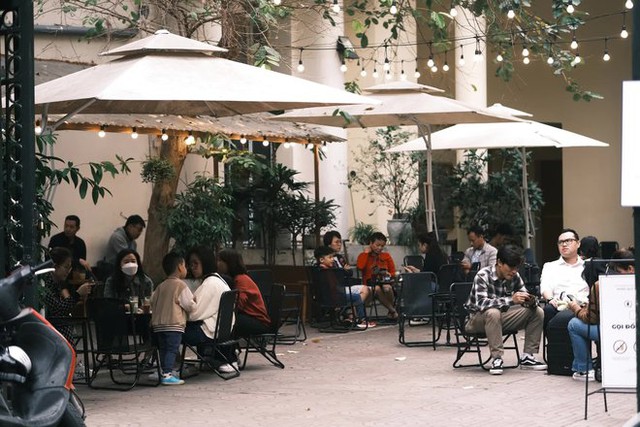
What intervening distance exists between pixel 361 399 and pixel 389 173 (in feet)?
39.6

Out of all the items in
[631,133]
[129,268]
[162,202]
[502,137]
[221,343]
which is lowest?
[221,343]

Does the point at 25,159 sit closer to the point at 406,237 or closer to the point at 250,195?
the point at 250,195

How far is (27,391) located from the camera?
6.36m

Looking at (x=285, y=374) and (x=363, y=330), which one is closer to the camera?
(x=285, y=374)

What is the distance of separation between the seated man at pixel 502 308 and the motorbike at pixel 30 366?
6.92 m

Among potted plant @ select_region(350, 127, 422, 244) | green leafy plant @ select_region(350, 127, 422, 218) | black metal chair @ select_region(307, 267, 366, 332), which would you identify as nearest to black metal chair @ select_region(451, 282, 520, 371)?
black metal chair @ select_region(307, 267, 366, 332)

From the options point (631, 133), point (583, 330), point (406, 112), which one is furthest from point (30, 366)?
point (406, 112)

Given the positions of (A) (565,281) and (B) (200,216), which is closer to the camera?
(A) (565,281)

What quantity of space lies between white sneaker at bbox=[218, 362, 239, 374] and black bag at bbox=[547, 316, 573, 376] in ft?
9.93

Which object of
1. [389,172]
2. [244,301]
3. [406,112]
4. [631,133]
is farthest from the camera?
[389,172]

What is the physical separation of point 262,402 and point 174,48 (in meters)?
3.40

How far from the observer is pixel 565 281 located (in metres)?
12.8

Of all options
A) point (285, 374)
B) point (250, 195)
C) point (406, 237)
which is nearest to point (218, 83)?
point (285, 374)

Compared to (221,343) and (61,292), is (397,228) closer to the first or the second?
(221,343)
